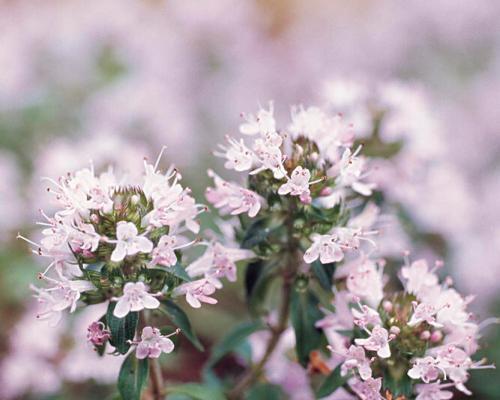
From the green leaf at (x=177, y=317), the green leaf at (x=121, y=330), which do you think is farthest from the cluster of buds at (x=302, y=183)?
the green leaf at (x=121, y=330)

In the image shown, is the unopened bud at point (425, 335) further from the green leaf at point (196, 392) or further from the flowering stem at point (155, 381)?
the flowering stem at point (155, 381)

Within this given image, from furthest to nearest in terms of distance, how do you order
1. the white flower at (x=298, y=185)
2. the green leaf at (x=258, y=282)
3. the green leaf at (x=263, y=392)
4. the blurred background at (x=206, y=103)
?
the blurred background at (x=206, y=103) < the green leaf at (x=263, y=392) < the green leaf at (x=258, y=282) < the white flower at (x=298, y=185)

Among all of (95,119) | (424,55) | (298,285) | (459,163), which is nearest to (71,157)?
(95,119)

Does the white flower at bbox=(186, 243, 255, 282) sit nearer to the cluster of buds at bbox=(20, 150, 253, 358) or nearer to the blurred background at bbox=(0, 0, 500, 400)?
the cluster of buds at bbox=(20, 150, 253, 358)

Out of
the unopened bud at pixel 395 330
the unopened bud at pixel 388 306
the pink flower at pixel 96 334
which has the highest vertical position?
the unopened bud at pixel 388 306

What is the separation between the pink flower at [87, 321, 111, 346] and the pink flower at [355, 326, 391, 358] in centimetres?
72

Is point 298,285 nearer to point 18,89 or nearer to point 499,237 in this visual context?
point 499,237

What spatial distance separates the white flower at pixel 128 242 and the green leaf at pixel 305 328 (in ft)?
2.24

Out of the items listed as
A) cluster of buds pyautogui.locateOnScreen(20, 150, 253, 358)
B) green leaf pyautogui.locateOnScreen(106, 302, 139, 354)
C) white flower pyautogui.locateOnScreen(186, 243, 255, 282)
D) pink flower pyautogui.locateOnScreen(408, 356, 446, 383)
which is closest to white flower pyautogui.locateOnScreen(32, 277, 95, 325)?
Result: cluster of buds pyautogui.locateOnScreen(20, 150, 253, 358)

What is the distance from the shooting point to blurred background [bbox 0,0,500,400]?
3.29 metres

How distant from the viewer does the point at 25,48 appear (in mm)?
5723

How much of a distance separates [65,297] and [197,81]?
4.37 meters

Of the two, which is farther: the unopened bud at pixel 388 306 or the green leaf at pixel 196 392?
the green leaf at pixel 196 392

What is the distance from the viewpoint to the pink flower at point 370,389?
2.00 m
